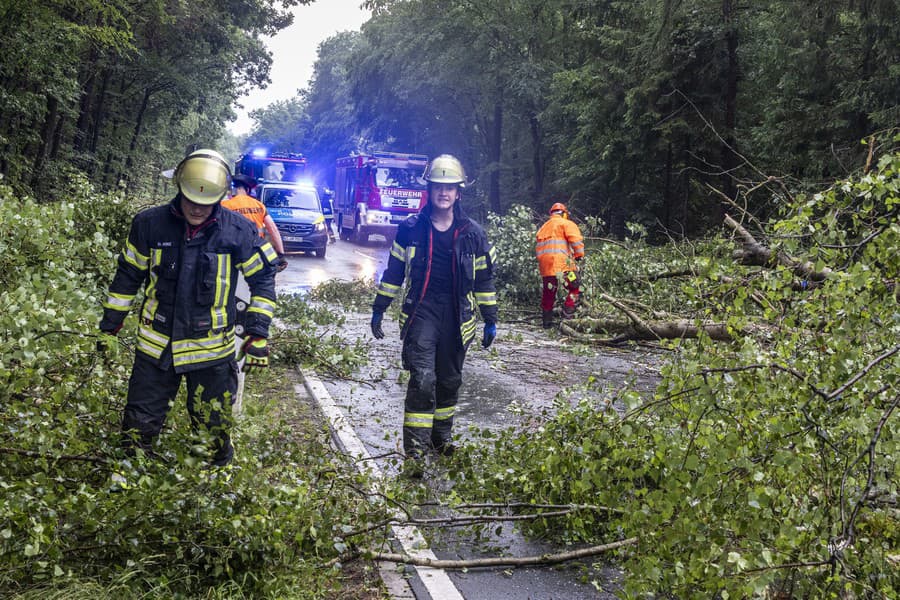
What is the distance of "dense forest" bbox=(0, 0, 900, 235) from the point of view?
54.9 feet

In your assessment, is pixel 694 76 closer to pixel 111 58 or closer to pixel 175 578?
pixel 111 58

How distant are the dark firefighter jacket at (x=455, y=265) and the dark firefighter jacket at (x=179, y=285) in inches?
63.9

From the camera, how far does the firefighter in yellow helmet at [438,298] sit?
5883mm

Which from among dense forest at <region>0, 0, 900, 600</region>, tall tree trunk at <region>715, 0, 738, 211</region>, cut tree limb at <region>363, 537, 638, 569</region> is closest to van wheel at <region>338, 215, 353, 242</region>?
dense forest at <region>0, 0, 900, 600</region>

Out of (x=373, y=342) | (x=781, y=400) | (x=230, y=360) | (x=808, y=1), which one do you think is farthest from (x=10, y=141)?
(x=781, y=400)

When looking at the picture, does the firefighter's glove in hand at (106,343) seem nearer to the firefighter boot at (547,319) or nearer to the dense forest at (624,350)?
the dense forest at (624,350)

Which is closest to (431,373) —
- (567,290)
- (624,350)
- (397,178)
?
(624,350)

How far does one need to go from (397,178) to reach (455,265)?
992 inches

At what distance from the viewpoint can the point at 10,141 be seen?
21.4 m

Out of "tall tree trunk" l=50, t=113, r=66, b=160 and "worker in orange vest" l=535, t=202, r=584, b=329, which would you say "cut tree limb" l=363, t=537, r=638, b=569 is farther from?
"tall tree trunk" l=50, t=113, r=66, b=160

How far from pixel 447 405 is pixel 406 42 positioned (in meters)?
34.5

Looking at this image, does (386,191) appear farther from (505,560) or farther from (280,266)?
(505,560)

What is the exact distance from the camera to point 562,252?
460 inches

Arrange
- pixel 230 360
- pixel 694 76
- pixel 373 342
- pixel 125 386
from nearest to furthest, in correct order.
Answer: pixel 230 360 < pixel 125 386 < pixel 373 342 < pixel 694 76
